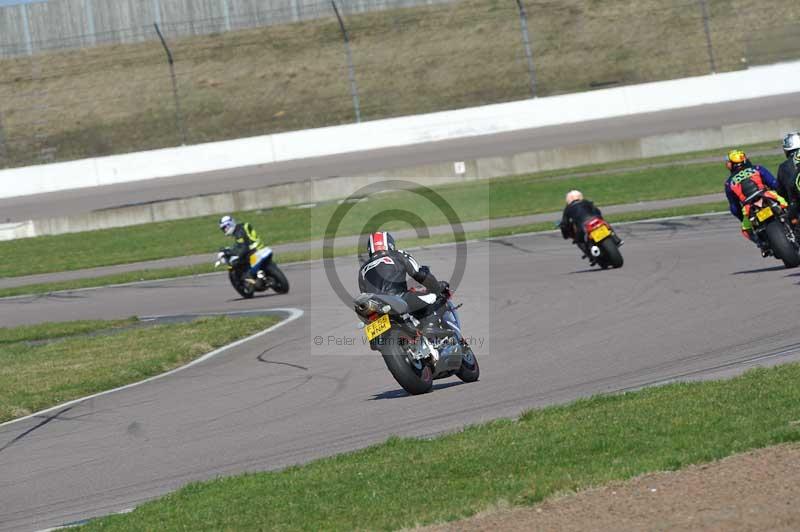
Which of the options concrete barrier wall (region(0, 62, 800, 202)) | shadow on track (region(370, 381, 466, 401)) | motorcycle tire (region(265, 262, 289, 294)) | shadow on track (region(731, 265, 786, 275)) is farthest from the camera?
concrete barrier wall (region(0, 62, 800, 202))

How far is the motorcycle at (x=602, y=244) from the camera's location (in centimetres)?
1812

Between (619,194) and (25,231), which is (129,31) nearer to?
(25,231)

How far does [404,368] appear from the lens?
1027 centimetres

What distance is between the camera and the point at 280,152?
3938 centimetres

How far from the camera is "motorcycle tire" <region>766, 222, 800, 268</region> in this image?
49.1 ft

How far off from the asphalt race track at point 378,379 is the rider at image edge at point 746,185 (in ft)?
2.01

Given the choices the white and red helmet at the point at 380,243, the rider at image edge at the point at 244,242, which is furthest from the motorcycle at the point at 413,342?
the rider at image edge at the point at 244,242

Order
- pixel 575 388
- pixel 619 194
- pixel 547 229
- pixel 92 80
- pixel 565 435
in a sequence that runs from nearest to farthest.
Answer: pixel 565 435, pixel 575 388, pixel 547 229, pixel 619 194, pixel 92 80

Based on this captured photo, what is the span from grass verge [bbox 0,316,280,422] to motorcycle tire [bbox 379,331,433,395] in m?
4.38

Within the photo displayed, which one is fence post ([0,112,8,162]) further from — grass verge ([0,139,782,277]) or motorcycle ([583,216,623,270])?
motorcycle ([583,216,623,270])

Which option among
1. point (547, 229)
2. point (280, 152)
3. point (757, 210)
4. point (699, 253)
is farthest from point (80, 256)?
point (757, 210)

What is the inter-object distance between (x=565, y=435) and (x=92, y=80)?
1742 inches

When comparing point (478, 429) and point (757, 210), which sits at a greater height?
point (757, 210)
